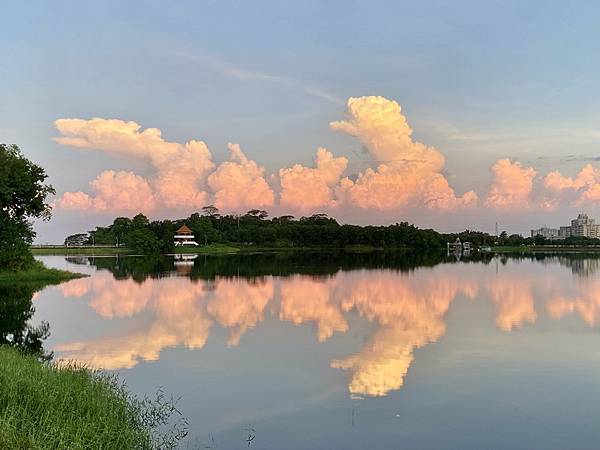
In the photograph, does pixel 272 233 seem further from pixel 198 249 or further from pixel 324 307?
pixel 324 307

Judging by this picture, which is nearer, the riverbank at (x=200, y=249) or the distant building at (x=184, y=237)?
the riverbank at (x=200, y=249)

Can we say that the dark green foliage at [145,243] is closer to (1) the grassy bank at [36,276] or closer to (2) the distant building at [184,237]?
(2) the distant building at [184,237]

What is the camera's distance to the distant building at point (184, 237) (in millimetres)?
133125

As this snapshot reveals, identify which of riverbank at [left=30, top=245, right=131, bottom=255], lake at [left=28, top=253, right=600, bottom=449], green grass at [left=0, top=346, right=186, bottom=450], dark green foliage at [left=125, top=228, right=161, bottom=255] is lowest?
lake at [left=28, top=253, right=600, bottom=449]

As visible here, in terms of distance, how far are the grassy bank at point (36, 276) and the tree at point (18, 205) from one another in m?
0.55

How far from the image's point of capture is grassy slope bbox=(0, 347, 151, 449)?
8.44 m

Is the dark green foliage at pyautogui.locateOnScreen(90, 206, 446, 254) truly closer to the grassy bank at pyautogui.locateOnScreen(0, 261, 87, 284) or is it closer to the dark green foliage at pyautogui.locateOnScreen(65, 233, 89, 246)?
the dark green foliage at pyautogui.locateOnScreen(65, 233, 89, 246)

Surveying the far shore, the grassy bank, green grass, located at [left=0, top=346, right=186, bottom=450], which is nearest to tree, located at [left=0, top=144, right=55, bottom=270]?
the grassy bank

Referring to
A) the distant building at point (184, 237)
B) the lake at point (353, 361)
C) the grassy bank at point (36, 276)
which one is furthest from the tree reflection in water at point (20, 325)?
the distant building at point (184, 237)

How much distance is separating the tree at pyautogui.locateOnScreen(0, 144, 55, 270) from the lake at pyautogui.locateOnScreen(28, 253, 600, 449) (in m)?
6.49

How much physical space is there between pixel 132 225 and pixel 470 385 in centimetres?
12694

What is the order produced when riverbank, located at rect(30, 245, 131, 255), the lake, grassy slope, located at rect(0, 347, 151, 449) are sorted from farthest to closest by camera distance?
riverbank, located at rect(30, 245, 131, 255) → the lake → grassy slope, located at rect(0, 347, 151, 449)

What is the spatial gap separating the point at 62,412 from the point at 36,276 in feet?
119

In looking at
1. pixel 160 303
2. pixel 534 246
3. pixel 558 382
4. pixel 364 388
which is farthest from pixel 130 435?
pixel 534 246
